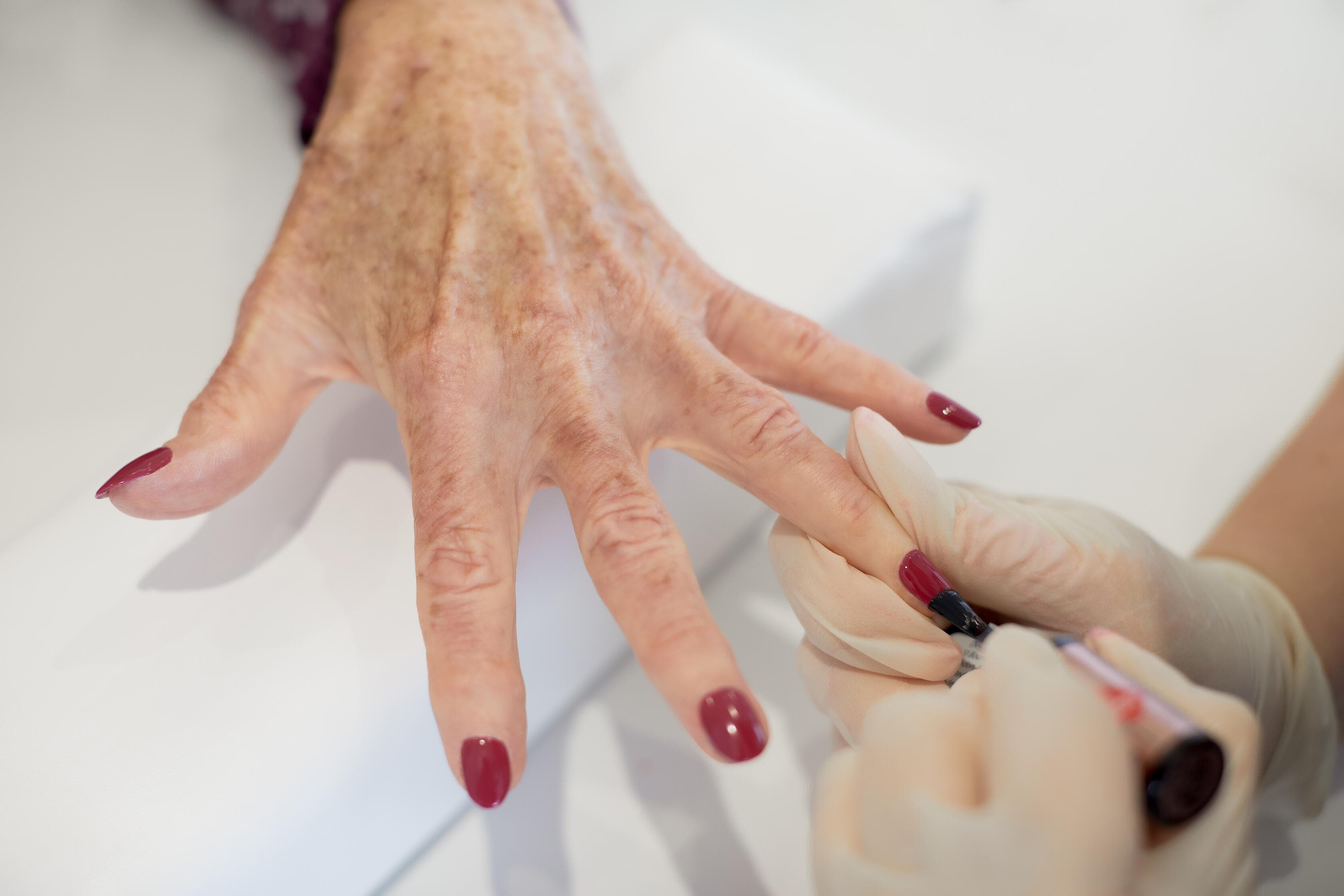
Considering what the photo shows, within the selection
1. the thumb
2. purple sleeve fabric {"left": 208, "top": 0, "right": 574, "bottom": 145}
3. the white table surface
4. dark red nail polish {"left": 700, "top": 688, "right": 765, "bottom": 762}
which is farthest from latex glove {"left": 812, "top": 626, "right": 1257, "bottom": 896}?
purple sleeve fabric {"left": 208, "top": 0, "right": 574, "bottom": 145}

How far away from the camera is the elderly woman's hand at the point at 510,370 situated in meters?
0.58

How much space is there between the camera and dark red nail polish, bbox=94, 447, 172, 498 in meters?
0.66

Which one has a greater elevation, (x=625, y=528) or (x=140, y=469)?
(x=625, y=528)

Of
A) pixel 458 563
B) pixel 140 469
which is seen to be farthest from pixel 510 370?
Answer: pixel 140 469

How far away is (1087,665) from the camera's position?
474 millimetres

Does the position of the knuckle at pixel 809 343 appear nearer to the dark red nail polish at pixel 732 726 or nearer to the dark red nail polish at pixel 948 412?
the dark red nail polish at pixel 948 412

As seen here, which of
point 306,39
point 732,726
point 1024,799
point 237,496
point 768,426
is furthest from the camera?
point 306,39

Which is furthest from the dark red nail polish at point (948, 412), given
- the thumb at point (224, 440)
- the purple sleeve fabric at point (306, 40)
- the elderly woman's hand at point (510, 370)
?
the purple sleeve fabric at point (306, 40)

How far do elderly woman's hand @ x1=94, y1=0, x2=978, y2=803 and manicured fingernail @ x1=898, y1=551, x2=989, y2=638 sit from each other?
0.01m

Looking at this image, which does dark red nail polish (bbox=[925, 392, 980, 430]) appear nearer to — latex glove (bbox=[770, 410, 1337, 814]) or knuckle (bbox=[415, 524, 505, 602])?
latex glove (bbox=[770, 410, 1337, 814])

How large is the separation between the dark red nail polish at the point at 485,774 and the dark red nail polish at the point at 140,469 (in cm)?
34

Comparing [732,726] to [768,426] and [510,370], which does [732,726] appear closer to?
[768,426]

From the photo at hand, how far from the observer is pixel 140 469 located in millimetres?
659

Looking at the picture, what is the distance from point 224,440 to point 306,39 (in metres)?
0.61
